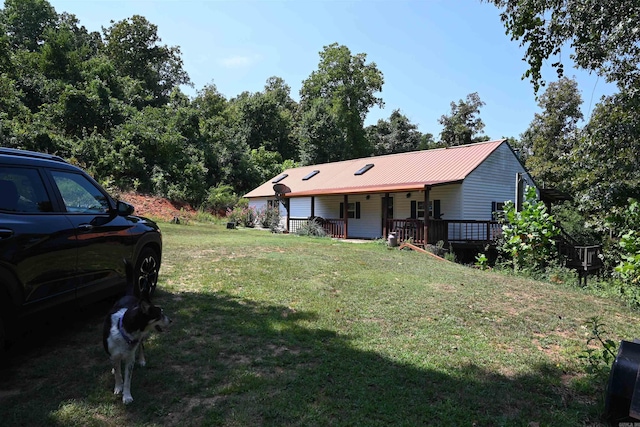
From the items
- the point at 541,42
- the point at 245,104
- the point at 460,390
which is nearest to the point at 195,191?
the point at 245,104

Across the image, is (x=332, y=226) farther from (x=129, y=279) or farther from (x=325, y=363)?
(x=129, y=279)

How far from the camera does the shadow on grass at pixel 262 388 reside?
2805mm

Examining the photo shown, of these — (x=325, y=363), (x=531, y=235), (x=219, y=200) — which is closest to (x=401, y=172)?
(x=531, y=235)

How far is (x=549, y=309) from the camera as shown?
249 inches

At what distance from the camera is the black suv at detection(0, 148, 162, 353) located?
2990 mm

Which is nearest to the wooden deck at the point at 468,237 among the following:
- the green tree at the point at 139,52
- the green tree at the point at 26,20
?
the green tree at the point at 139,52

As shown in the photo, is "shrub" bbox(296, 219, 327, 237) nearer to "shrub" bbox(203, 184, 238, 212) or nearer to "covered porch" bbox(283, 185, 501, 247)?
"covered porch" bbox(283, 185, 501, 247)

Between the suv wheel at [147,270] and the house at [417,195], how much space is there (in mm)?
11250

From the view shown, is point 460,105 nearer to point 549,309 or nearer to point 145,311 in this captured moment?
point 549,309

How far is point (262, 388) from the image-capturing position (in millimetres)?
3201

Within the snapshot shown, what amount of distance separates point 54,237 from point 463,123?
46.3 meters

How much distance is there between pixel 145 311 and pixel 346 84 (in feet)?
157

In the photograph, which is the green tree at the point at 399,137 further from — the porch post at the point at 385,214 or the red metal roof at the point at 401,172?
the porch post at the point at 385,214

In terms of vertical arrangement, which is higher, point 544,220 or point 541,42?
point 541,42
